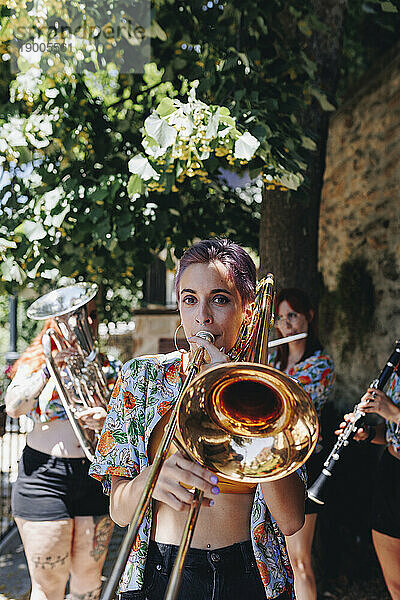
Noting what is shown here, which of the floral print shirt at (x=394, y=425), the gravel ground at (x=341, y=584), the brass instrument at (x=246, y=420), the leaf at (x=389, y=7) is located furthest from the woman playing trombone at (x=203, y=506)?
the gravel ground at (x=341, y=584)

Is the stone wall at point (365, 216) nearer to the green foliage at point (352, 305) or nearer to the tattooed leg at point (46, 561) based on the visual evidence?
the green foliage at point (352, 305)

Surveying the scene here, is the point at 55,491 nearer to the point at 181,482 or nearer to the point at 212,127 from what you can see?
the point at 181,482

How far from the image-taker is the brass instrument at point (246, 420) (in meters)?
1.35

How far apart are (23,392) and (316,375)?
164cm

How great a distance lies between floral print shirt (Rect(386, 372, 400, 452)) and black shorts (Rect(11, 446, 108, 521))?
4.89ft

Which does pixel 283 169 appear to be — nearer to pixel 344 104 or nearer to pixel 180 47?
pixel 180 47

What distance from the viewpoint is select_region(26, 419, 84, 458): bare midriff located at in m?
2.97

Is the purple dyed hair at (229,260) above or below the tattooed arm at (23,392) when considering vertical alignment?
above

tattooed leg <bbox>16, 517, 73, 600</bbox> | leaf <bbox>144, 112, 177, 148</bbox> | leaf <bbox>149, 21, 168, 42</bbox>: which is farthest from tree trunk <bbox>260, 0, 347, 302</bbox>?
tattooed leg <bbox>16, 517, 73, 600</bbox>

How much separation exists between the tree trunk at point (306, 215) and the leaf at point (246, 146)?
1289 mm

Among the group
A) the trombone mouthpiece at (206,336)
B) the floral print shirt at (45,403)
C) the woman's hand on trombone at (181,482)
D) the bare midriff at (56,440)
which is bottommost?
the bare midriff at (56,440)

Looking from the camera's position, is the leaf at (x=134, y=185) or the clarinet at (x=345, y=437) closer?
the clarinet at (x=345, y=437)

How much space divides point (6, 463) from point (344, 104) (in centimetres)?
601

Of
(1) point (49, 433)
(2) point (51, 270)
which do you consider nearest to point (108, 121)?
(2) point (51, 270)
